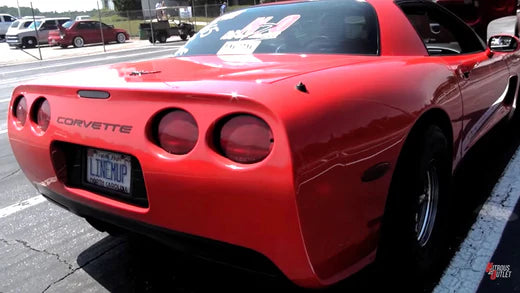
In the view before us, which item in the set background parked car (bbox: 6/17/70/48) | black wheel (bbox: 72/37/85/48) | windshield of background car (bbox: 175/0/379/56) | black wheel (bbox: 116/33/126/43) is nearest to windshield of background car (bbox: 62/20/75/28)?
background parked car (bbox: 6/17/70/48)

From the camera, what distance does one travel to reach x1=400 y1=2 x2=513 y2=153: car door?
2841mm

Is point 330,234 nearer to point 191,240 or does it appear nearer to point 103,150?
point 191,240

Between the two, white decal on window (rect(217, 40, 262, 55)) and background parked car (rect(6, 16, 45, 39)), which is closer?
white decal on window (rect(217, 40, 262, 55))

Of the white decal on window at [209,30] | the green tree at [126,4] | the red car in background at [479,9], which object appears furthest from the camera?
the green tree at [126,4]

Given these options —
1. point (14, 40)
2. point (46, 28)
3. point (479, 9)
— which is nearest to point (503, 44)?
point (479, 9)

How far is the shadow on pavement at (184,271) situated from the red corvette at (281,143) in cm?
21

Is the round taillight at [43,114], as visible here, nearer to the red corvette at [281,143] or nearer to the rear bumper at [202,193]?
the red corvette at [281,143]

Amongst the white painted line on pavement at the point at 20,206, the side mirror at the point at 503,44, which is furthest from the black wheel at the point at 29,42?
the side mirror at the point at 503,44

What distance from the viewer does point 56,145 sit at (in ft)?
7.44

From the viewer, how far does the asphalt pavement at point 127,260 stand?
8.10 feet

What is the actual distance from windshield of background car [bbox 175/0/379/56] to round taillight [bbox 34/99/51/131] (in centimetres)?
110

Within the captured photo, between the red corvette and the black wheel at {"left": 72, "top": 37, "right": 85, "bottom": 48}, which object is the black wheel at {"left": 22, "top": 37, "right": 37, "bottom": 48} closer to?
the black wheel at {"left": 72, "top": 37, "right": 85, "bottom": 48}

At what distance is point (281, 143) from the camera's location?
1.59 meters

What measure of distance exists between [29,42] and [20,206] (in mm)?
29180
